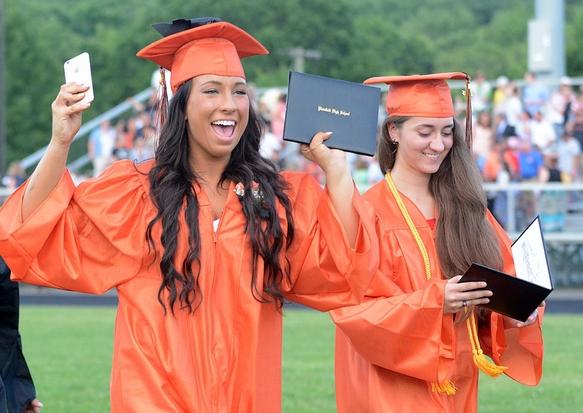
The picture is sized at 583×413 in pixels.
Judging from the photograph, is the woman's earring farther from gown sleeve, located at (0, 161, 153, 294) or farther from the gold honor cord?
gown sleeve, located at (0, 161, 153, 294)

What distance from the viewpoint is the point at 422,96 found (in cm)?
580

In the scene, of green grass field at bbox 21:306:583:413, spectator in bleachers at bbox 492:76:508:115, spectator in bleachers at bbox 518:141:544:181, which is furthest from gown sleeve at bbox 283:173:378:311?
spectator in bleachers at bbox 492:76:508:115

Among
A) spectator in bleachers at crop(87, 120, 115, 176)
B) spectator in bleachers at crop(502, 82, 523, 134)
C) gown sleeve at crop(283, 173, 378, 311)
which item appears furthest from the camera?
spectator in bleachers at crop(87, 120, 115, 176)

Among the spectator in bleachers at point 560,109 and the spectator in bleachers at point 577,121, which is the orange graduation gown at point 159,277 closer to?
the spectator in bleachers at point 577,121

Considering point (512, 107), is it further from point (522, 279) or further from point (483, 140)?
point (522, 279)

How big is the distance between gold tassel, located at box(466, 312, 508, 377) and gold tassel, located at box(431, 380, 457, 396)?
15cm

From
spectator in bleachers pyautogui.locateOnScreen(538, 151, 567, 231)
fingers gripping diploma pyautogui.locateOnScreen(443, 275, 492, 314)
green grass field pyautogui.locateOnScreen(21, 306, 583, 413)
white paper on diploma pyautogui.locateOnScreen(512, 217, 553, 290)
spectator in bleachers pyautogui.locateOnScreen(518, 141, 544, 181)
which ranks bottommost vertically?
green grass field pyautogui.locateOnScreen(21, 306, 583, 413)

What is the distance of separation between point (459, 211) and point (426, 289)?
0.51 m

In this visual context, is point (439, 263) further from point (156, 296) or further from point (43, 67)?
point (43, 67)

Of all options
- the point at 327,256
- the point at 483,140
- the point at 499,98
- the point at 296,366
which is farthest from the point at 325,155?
the point at 499,98

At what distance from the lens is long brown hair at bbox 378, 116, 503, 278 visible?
5.63 metres

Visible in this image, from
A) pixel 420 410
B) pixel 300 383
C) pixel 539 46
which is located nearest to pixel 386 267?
pixel 420 410

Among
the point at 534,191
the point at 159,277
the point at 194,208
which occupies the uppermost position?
the point at 194,208

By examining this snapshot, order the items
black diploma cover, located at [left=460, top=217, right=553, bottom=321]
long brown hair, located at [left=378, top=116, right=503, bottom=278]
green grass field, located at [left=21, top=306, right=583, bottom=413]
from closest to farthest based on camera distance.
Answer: black diploma cover, located at [left=460, top=217, right=553, bottom=321], long brown hair, located at [left=378, top=116, right=503, bottom=278], green grass field, located at [left=21, top=306, right=583, bottom=413]
